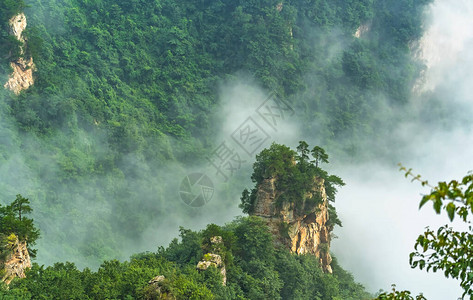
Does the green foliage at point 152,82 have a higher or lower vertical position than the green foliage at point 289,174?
higher

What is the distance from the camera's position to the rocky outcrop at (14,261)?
17562 millimetres

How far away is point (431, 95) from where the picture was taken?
80250 millimetres

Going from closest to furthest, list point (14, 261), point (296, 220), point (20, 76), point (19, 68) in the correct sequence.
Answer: point (14, 261) → point (296, 220) → point (19, 68) → point (20, 76)

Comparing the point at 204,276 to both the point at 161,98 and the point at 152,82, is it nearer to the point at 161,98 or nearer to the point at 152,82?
the point at 161,98

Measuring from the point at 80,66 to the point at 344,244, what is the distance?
29506 mm

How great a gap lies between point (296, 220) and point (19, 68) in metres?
29.8

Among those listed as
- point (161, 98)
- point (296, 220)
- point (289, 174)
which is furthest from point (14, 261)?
point (161, 98)

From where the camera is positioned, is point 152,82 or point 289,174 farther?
point 152,82

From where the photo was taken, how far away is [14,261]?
17984 millimetres

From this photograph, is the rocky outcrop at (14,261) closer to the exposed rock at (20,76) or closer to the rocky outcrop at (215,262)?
the rocky outcrop at (215,262)

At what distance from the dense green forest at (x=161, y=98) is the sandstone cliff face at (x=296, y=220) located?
1172mm

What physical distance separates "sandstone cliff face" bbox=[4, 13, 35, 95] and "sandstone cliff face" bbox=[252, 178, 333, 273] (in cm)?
2763

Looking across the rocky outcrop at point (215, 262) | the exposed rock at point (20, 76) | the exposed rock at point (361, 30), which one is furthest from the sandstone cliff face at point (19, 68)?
the exposed rock at point (361, 30)

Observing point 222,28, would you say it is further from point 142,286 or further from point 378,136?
point 142,286
